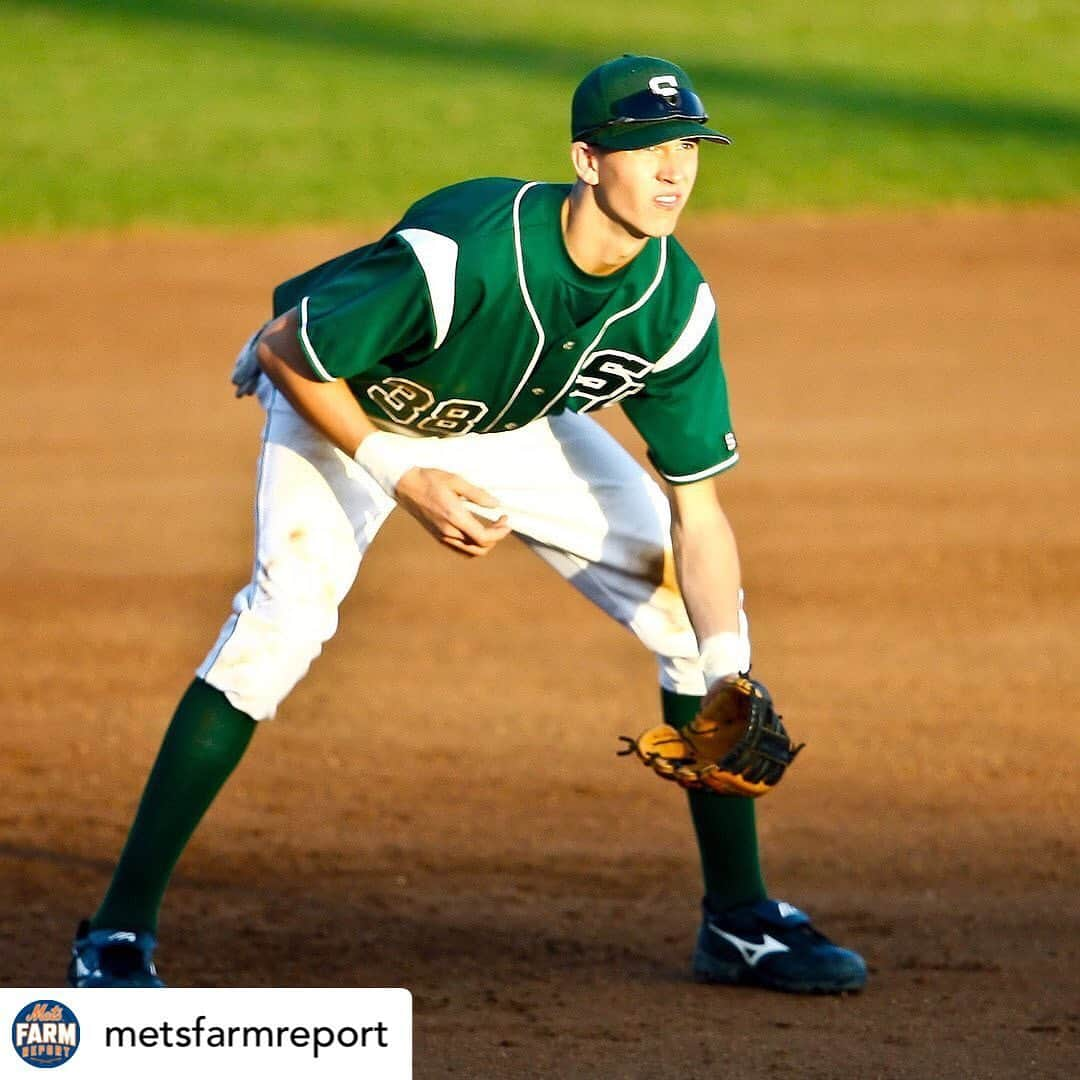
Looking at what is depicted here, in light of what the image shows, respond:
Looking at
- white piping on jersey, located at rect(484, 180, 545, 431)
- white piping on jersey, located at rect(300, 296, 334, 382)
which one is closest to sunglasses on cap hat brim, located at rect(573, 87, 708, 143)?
white piping on jersey, located at rect(484, 180, 545, 431)

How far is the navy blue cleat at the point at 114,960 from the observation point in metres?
3.85

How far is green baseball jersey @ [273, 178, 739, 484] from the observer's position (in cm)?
368

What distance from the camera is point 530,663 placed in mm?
6590

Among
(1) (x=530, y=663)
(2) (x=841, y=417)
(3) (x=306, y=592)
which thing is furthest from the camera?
(2) (x=841, y=417)

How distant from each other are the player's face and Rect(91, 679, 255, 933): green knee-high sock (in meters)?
1.26

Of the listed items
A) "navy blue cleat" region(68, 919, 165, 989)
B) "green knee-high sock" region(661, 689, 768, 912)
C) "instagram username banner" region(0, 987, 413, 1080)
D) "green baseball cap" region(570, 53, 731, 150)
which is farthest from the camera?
"green knee-high sock" region(661, 689, 768, 912)

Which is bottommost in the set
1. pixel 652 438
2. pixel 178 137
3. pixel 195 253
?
pixel 652 438

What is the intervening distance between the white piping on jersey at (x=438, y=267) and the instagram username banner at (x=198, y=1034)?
4.80 ft

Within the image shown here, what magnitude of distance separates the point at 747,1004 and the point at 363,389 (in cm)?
150

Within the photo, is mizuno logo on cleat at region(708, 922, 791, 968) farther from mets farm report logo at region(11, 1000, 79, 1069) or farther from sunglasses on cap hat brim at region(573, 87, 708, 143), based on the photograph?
mets farm report logo at region(11, 1000, 79, 1069)

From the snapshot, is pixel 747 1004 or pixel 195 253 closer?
pixel 747 1004

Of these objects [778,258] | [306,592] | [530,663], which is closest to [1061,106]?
[778,258]

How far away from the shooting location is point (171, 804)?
395 centimetres

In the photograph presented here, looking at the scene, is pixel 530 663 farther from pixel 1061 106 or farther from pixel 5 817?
pixel 1061 106
